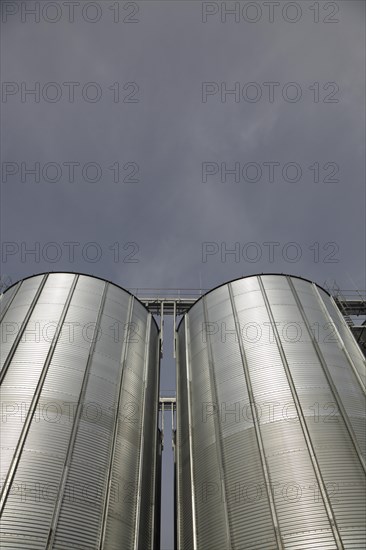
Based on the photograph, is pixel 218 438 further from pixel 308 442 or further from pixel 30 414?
pixel 30 414

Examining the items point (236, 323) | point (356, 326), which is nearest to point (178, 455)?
point (236, 323)

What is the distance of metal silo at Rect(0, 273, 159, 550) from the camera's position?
13570mm

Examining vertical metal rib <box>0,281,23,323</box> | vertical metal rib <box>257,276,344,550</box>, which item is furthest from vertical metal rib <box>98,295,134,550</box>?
vertical metal rib <box>257,276,344,550</box>

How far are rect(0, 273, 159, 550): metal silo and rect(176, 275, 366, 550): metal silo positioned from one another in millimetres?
2378

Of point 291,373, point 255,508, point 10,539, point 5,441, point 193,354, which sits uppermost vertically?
point 193,354

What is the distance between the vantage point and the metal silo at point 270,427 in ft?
44.2

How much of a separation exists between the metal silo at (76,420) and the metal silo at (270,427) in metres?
2.38

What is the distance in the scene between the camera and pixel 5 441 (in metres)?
15.0

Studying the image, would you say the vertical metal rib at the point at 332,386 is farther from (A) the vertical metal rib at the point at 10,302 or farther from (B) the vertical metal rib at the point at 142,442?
(A) the vertical metal rib at the point at 10,302

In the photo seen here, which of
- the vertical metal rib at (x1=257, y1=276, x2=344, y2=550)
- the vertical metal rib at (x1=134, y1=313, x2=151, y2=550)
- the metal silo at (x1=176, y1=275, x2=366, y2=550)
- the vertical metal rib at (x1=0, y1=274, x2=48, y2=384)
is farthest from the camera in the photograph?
the vertical metal rib at (x1=0, y1=274, x2=48, y2=384)

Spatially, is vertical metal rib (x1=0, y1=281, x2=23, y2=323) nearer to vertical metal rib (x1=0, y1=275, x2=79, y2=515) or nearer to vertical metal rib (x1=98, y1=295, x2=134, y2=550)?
vertical metal rib (x1=0, y1=275, x2=79, y2=515)

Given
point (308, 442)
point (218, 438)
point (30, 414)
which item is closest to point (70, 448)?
point (30, 414)

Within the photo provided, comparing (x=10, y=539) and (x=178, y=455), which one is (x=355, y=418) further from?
(x=10, y=539)

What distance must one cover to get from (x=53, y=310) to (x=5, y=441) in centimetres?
834
